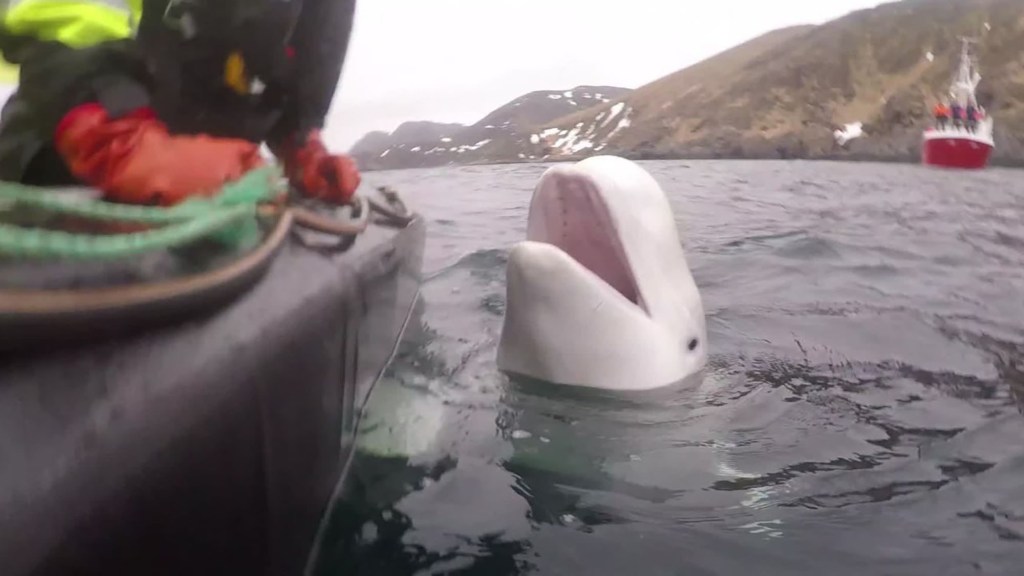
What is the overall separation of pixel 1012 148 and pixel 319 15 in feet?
106

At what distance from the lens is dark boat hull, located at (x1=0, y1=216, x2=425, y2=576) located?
3.25ft

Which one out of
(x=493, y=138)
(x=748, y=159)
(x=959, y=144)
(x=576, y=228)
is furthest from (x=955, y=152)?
(x=576, y=228)

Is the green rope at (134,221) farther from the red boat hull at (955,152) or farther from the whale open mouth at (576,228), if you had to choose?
the red boat hull at (955,152)

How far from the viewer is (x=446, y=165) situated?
1798 centimetres

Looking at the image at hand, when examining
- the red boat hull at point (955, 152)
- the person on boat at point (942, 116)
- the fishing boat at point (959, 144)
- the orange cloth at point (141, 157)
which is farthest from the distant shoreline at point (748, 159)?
the orange cloth at point (141, 157)

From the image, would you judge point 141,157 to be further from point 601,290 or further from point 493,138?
point 493,138

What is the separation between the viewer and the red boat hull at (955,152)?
79.4 feet

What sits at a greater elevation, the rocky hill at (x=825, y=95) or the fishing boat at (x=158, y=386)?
the rocky hill at (x=825, y=95)

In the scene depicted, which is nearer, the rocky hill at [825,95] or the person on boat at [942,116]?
the person on boat at [942,116]

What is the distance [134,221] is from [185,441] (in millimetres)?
347

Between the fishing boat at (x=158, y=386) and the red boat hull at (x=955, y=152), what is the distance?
25.8 m

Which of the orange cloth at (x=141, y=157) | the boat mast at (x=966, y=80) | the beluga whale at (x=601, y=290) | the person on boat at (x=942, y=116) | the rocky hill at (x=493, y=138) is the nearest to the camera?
the orange cloth at (x=141, y=157)

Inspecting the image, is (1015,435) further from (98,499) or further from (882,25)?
(882,25)

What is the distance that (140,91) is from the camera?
183 centimetres
